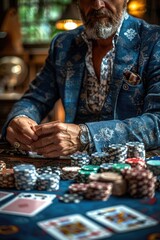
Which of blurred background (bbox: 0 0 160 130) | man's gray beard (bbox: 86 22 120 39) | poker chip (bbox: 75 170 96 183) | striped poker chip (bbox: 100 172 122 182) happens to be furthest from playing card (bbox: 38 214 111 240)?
blurred background (bbox: 0 0 160 130)

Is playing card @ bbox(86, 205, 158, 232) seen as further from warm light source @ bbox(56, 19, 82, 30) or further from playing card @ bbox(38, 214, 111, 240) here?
warm light source @ bbox(56, 19, 82, 30)

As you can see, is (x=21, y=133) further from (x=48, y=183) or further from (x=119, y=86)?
(x=48, y=183)

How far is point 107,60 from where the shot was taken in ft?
9.62

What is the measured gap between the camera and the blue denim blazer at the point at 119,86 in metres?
2.40

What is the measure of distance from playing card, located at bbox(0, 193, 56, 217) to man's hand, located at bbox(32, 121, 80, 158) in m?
0.61

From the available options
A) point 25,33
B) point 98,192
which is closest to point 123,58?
point 98,192

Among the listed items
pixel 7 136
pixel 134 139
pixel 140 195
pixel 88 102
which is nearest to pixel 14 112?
pixel 7 136

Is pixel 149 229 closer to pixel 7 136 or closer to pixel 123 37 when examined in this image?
pixel 7 136

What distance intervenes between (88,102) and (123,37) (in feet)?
1.59

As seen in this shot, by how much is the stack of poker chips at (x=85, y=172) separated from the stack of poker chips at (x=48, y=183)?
0.38 ft

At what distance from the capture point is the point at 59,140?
2271 mm

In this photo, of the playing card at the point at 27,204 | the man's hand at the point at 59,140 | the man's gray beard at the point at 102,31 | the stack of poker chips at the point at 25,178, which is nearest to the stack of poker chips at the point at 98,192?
the playing card at the point at 27,204

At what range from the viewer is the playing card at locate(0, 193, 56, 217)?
150 centimetres

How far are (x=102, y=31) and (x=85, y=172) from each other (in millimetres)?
1300
